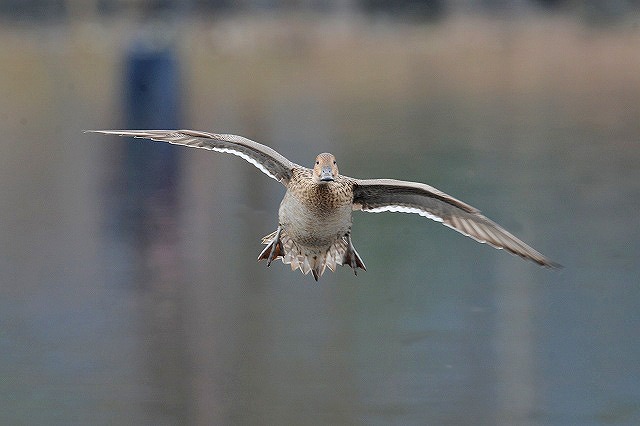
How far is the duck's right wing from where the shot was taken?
656 centimetres

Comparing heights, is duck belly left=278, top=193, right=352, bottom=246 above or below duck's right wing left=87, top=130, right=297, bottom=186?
below

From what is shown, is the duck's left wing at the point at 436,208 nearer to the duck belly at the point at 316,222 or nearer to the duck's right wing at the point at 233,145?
the duck belly at the point at 316,222

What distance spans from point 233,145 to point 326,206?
52 centimetres

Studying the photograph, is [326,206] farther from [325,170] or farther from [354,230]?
[354,230]

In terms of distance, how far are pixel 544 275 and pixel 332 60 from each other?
42.9 feet

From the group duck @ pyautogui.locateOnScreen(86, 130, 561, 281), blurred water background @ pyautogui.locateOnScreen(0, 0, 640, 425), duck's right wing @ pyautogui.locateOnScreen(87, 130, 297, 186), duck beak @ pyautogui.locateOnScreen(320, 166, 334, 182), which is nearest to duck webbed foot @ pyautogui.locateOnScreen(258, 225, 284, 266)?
duck @ pyautogui.locateOnScreen(86, 130, 561, 281)

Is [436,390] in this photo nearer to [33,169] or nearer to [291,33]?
[33,169]

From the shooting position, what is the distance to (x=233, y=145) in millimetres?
6664

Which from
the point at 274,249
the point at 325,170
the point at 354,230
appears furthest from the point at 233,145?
the point at 354,230

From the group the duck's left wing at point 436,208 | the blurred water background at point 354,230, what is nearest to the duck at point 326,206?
the duck's left wing at point 436,208

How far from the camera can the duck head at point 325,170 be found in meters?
6.16

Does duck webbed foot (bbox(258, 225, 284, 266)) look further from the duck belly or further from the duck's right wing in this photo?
the duck's right wing

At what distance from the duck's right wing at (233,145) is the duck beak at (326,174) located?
39 centimetres

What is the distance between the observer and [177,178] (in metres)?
17.2
